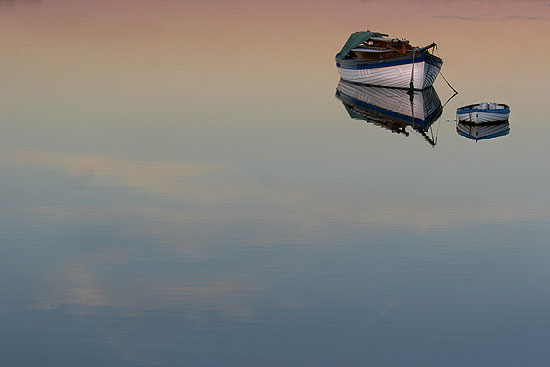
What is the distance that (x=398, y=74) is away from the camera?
74.0m

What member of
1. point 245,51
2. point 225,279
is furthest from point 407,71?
point 225,279

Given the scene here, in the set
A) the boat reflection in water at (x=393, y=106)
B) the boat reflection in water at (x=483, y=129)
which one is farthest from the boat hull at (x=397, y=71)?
the boat reflection in water at (x=483, y=129)

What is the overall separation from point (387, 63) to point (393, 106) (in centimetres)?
745

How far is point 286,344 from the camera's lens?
2405 cm

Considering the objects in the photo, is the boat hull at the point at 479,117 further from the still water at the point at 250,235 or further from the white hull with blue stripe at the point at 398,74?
the white hull with blue stripe at the point at 398,74

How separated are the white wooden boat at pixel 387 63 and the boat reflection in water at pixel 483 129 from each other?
13.3 metres

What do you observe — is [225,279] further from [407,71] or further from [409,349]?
[407,71]

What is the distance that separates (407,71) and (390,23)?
61461 millimetres

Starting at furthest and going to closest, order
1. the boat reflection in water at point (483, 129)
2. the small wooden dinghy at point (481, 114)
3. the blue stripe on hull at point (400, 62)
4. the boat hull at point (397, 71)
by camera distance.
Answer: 1. the boat hull at point (397, 71)
2. the blue stripe on hull at point (400, 62)
3. the small wooden dinghy at point (481, 114)
4. the boat reflection in water at point (483, 129)

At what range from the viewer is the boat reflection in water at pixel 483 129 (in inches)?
2219

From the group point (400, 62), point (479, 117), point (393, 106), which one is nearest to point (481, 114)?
point (479, 117)

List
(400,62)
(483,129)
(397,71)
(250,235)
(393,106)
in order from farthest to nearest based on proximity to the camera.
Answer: (397,71) → (400,62) → (393,106) → (483,129) → (250,235)

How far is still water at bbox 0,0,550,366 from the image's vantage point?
24.3m

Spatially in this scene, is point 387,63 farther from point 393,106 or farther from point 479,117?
point 479,117
